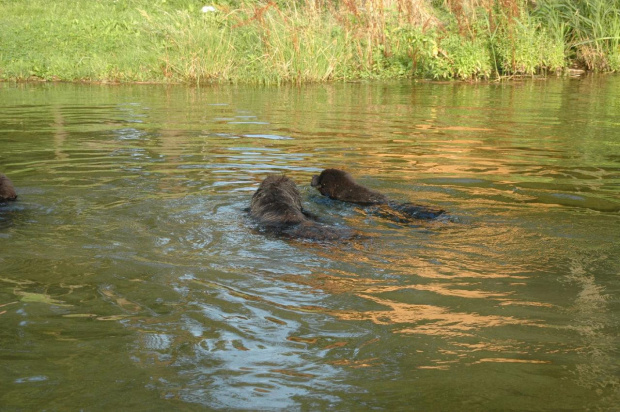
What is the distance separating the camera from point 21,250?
5219 mm

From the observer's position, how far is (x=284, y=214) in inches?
234

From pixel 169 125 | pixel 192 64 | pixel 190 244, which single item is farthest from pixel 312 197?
pixel 192 64

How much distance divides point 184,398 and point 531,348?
171cm

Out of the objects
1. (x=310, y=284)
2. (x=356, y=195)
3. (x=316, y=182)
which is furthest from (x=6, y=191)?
(x=310, y=284)

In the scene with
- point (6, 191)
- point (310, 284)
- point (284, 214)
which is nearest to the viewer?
point (310, 284)

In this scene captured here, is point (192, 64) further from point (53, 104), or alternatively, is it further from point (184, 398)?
point (184, 398)

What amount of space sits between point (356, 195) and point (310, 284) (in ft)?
8.59

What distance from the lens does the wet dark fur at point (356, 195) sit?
6.10m

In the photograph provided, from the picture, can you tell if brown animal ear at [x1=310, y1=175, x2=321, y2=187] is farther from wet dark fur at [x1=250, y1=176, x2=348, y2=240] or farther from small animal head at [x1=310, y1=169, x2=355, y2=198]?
wet dark fur at [x1=250, y1=176, x2=348, y2=240]

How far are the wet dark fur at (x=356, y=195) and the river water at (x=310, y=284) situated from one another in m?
0.17

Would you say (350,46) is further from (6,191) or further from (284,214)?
(284,214)

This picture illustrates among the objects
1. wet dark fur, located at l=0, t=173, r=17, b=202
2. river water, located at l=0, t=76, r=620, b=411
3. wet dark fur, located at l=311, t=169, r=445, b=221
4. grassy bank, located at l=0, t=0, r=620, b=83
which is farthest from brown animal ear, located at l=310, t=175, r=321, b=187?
grassy bank, located at l=0, t=0, r=620, b=83

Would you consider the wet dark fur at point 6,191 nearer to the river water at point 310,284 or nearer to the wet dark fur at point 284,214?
the river water at point 310,284

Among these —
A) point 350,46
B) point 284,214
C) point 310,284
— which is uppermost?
point 350,46
